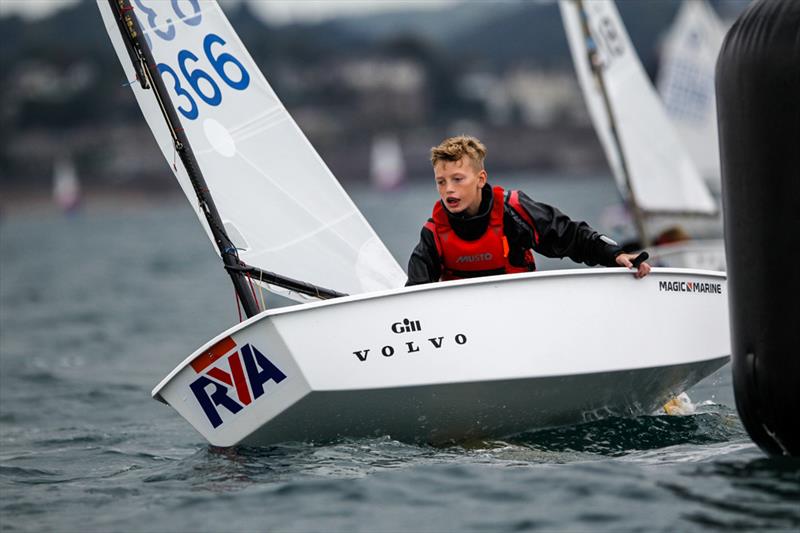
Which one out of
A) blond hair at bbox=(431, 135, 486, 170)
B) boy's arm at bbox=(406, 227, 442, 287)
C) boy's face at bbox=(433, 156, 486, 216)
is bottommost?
boy's arm at bbox=(406, 227, 442, 287)

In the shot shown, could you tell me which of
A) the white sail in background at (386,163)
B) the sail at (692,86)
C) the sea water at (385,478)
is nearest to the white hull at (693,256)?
the sea water at (385,478)

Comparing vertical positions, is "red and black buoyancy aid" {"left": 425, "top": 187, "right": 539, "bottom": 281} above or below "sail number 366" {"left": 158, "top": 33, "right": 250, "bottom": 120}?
below

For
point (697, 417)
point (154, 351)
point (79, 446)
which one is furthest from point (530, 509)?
point (154, 351)

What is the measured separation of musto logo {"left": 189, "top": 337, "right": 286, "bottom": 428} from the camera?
4664 mm

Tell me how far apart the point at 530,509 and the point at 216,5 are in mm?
2977

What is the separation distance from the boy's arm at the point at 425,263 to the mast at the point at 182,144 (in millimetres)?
691

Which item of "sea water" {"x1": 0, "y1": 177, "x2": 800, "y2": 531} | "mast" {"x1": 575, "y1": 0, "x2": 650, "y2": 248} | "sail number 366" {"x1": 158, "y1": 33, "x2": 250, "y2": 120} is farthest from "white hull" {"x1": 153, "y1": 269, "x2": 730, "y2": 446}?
"mast" {"x1": 575, "y1": 0, "x2": 650, "y2": 248}

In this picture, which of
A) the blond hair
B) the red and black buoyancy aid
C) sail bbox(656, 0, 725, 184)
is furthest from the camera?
sail bbox(656, 0, 725, 184)

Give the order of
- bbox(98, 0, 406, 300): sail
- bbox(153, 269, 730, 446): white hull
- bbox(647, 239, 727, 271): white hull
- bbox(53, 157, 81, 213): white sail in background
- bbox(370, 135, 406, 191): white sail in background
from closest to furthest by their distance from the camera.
Answer: bbox(153, 269, 730, 446): white hull
bbox(98, 0, 406, 300): sail
bbox(647, 239, 727, 271): white hull
bbox(53, 157, 81, 213): white sail in background
bbox(370, 135, 406, 191): white sail in background

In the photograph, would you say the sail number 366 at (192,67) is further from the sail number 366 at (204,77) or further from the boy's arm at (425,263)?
the boy's arm at (425,263)

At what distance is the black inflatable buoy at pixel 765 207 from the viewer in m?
4.02

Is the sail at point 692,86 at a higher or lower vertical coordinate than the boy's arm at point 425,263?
higher

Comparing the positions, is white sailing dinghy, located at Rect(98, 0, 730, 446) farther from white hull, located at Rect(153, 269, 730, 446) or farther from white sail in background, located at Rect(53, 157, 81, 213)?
white sail in background, located at Rect(53, 157, 81, 213)

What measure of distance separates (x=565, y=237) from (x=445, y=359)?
0.79 m
